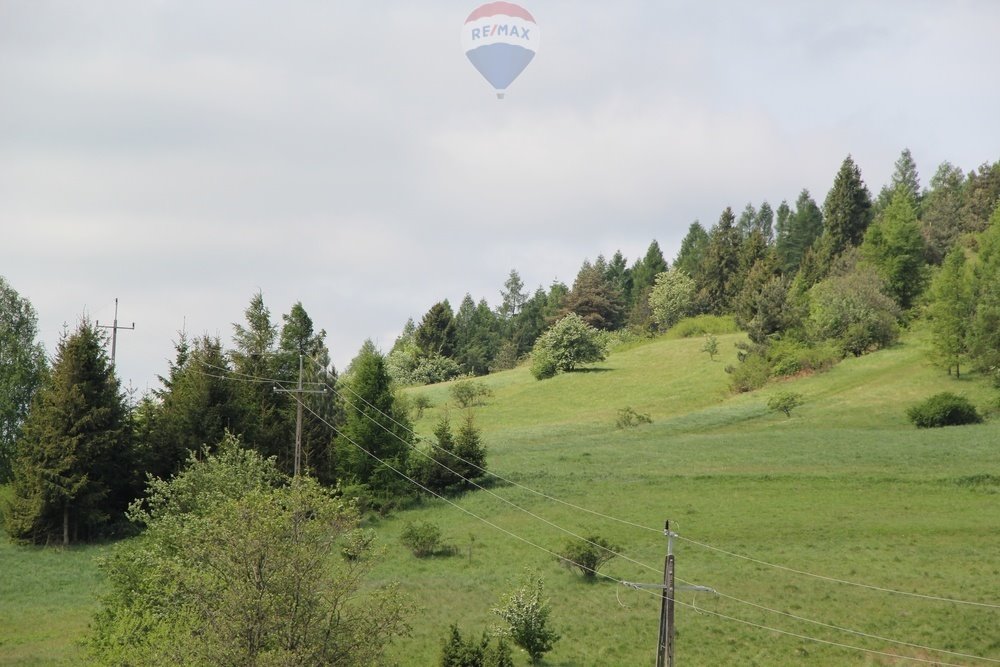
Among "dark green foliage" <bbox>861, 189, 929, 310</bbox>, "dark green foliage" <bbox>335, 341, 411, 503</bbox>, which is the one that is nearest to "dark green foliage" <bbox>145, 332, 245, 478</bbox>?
"dark green foliage" <bbox>335, 341, 411, 503</bbox>

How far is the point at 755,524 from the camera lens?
5759cm

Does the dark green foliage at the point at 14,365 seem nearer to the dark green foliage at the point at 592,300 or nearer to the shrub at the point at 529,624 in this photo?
the shrub at the point at 529,624

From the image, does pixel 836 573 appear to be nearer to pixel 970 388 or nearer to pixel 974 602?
pixel 974 602

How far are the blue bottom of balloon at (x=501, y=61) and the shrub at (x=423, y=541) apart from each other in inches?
1015

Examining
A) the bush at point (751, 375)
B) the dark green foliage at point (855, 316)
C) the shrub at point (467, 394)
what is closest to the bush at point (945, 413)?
the bush at point (751, 375)

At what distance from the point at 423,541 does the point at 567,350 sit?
82.9m

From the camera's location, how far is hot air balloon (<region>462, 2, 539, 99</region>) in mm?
63000

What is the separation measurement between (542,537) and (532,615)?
16.2 metres

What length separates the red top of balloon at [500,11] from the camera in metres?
63.2

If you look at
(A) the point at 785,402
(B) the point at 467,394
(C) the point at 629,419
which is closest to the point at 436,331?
(B) the point at 467,394

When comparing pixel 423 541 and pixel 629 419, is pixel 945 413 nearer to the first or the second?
pixel 629 419

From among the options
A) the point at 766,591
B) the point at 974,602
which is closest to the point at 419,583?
the point at 766,591

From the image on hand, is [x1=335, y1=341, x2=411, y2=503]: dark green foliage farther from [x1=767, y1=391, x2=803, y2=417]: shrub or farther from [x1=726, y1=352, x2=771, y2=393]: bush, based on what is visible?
[x1=726, y1=352, x2=771, y2=393]: bush

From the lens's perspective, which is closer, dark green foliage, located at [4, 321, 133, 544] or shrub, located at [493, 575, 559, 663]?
shrub, located at [493, 575, 559, 663]
